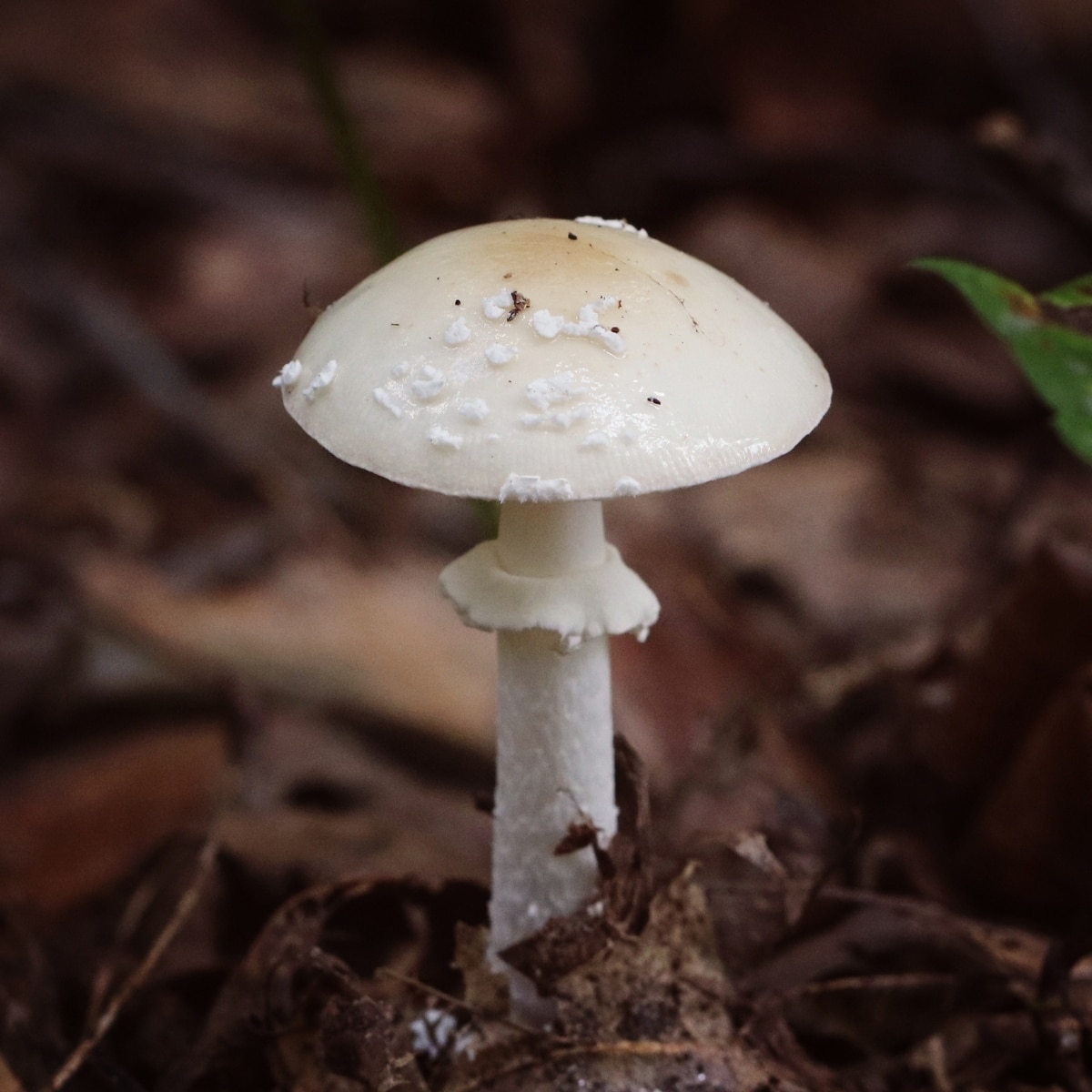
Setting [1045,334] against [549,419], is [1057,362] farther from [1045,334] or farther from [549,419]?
[549,419]

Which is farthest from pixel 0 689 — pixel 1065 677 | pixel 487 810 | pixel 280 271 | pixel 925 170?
pixel 925 170

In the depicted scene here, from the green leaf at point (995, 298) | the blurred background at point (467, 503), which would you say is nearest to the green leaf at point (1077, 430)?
the green leaf at point (995, 298)

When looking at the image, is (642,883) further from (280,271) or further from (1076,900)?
(280,271)

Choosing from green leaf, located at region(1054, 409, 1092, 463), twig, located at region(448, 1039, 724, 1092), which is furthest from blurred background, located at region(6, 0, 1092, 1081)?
green leaf, located at region(1054, 409, 1092, 463)

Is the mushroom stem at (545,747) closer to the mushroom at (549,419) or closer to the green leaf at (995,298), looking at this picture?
the mushroom at (549,419)

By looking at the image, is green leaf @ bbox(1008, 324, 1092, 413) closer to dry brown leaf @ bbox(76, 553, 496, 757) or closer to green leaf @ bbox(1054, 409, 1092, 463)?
green leaf @ bbox(1054, 409, 1092, 463)

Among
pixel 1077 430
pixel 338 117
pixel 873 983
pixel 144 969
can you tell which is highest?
pixel 1077 430

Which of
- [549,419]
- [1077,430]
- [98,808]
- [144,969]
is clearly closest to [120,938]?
[144,969]
